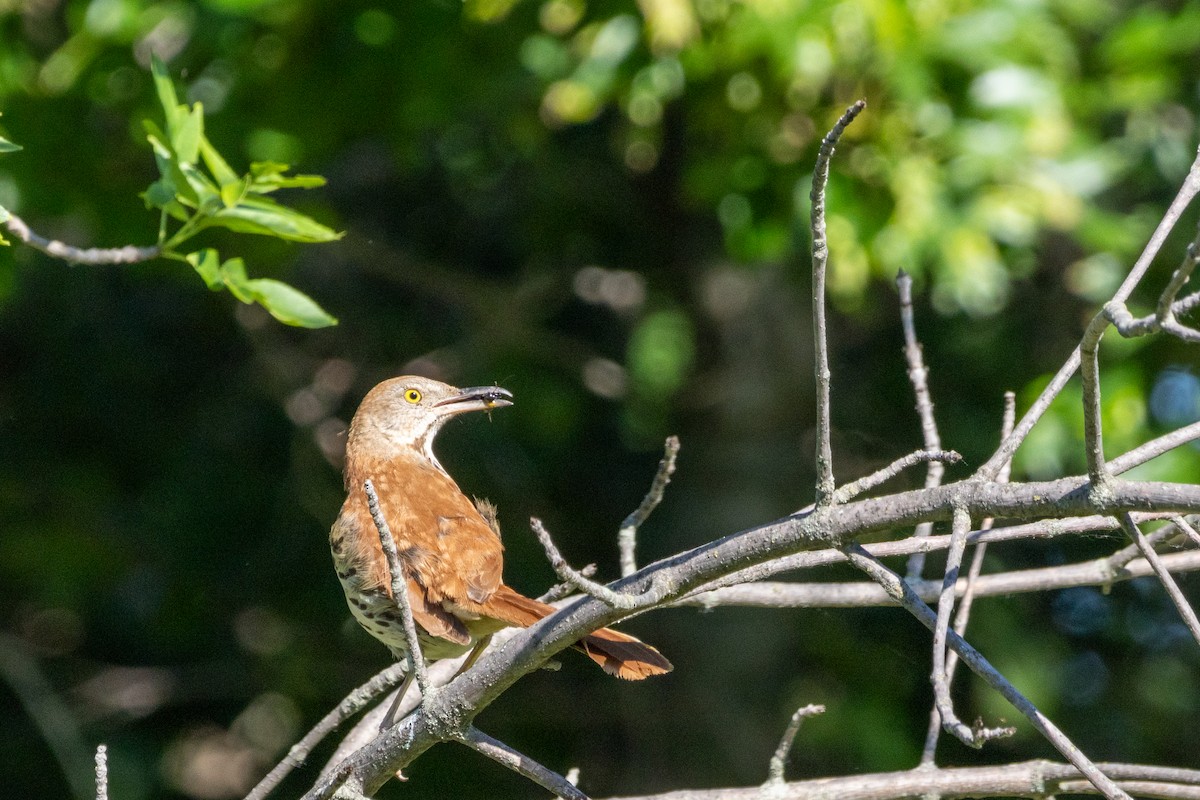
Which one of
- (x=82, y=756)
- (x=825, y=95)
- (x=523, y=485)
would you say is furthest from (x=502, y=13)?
(x=82, y=756)

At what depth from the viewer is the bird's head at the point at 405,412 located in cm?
465

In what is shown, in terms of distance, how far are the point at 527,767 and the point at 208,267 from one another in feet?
4.21

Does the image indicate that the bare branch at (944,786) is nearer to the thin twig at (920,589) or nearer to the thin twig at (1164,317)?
the thin twig at (920,589)

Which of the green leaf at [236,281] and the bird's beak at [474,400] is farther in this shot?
the bird's beak at [474,400]

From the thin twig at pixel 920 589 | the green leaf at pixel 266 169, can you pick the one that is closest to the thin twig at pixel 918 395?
the thin twig at pixel 920 589

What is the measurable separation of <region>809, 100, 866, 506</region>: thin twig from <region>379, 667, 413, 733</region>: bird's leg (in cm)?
162

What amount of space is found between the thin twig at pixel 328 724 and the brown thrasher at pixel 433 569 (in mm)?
142

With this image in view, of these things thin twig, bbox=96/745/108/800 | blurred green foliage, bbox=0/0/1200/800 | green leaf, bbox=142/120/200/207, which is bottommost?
thin twig, bbox=96/745/108/800

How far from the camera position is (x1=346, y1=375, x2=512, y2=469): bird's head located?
4.65 meters

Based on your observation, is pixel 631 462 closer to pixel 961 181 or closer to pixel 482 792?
pixel 482 792

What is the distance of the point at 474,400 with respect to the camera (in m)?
4.66

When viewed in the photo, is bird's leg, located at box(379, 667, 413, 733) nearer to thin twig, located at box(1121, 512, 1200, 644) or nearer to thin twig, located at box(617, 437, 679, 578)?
thin twig, located at box(617, 437, 679, 578)

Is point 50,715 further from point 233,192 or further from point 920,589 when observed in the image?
point 920,589

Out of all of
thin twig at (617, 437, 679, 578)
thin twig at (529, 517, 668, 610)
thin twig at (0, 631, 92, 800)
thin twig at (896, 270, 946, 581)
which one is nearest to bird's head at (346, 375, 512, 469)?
thin twig at (617, 437, 679, 578)
